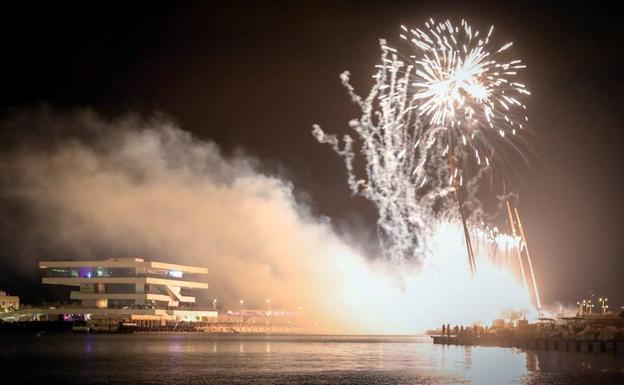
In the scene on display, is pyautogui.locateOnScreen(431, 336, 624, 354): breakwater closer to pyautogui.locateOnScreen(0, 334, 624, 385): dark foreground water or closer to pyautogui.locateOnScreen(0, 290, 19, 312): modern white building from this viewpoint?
pyautogui.locateOnScreen(0, 334, 624, 385): dark foreground water

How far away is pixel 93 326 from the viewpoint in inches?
5748

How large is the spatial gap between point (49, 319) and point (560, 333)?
105015 mm

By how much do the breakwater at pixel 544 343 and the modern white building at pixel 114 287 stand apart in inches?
2981

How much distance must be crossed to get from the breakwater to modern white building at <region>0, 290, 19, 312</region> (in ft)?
349

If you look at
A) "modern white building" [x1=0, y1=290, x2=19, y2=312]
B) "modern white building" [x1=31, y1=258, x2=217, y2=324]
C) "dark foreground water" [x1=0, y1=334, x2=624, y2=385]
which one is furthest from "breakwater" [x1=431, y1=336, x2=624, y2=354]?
"modern white building" [x1=0, y1=290, x2=19, y2=312]

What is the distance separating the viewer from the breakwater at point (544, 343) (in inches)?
2709

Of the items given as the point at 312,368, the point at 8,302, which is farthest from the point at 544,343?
the point at 8,302

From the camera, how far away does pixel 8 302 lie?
172750 mm

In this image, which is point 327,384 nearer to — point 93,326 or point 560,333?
point 560,333

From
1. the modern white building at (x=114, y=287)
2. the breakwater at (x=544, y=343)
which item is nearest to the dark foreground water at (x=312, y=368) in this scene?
the breakwater at (x=544, y=343)

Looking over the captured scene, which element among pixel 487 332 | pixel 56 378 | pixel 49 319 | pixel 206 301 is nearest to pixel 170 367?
pixel 56 378

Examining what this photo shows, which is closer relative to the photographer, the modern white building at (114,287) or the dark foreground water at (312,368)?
the dark foreground water at (312,368)

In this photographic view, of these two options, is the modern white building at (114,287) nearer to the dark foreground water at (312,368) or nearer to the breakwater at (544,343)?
the breakwater at (544,343)

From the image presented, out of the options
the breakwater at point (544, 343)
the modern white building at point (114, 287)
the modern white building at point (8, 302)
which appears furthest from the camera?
the modern white building at point (8, 302)
